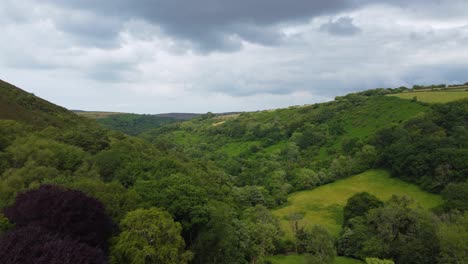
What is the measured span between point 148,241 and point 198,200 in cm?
908

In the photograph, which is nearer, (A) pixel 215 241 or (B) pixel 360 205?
(A) pixel 215 241

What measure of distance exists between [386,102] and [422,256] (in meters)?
117

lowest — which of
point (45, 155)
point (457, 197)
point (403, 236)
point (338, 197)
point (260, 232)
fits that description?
point (338, 197)

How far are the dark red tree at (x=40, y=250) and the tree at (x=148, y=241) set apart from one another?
19.5 feet

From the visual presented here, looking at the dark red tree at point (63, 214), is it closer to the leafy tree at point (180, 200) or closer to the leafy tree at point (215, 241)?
the leafy tree at point (180, 200)

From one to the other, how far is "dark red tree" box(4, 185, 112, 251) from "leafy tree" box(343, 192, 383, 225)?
52629mm

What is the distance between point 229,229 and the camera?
3688 centimetres

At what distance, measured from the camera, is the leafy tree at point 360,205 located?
6781 centimetres

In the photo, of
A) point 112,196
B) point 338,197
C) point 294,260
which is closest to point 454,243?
point 294,260

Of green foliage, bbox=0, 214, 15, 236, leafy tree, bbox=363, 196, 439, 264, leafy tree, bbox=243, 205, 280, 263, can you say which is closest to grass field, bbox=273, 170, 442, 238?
leafy tree, bbox=243, 205, 280, 263

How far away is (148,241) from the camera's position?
28922 millimetres

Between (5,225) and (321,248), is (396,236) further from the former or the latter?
(5,225)

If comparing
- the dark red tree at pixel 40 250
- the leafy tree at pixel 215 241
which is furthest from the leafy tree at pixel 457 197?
the dark red tree at pixel 40 250

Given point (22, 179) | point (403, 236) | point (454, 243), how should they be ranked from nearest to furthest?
point (22, 179)
point (454, 243)
point (403, 236)
